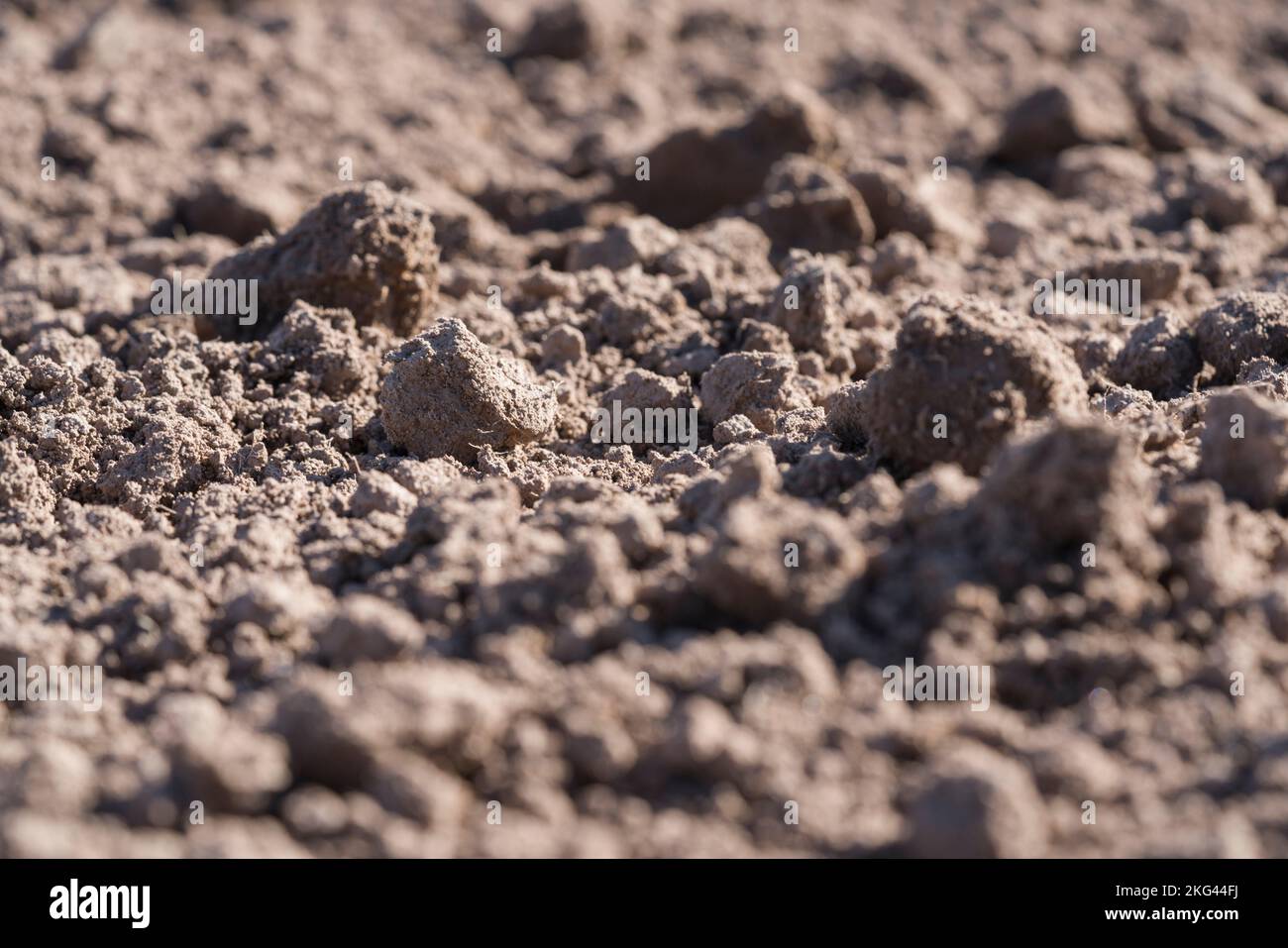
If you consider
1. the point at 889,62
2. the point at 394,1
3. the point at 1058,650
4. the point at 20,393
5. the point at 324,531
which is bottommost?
the point at 1058,650

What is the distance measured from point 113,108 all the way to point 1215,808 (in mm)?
6222

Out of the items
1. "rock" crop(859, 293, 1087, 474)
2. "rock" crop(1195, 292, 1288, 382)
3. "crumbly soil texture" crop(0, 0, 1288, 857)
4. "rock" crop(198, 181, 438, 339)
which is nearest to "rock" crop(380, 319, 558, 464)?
"crumbly soil texture" crop(0, 0, 1288, 857)

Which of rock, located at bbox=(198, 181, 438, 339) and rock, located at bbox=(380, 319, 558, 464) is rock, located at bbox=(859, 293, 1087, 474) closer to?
rock, located at bbox=(380, 319, 558, 464)

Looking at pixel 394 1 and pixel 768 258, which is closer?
pixel 768 258

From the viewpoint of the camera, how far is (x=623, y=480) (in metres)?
4.31

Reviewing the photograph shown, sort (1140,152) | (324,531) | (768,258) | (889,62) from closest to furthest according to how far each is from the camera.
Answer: (324,531)
(768,258)
(1140,152)
(889,62)

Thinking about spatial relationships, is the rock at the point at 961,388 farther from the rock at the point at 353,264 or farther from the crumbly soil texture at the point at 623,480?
the rock at the point at 353,264

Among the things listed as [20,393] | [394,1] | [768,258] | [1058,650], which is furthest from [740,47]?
[1058,650]

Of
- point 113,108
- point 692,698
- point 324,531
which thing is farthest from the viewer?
point 113,108

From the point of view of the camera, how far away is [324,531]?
12.6 feet

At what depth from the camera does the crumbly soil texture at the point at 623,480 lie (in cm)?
275

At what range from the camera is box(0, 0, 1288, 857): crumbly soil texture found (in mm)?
2752

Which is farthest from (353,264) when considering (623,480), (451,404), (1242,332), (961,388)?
(1242,332)
